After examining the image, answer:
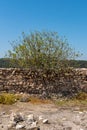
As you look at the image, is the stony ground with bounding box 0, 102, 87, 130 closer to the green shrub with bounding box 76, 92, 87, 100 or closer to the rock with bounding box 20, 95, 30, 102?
the rock with bounding box 20, 95, 30, 102

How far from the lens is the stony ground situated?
12025 millimetres

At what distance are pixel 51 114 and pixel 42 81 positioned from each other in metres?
6.38

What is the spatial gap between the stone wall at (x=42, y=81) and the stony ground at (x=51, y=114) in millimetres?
2788

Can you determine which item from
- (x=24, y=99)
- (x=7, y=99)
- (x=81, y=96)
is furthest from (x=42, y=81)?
(x=7, y=99)

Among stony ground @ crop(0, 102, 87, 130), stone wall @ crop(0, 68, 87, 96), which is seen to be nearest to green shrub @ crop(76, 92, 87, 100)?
stone wall @ crop(0, 68, 87, 96)

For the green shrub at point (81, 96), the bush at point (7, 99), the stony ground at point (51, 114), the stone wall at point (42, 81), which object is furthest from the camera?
the stone wall at point (42, 81)

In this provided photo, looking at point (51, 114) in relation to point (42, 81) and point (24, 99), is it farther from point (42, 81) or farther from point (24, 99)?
point (42, 81)

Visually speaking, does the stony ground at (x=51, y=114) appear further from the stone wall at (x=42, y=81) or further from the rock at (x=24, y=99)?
the stone wall at (x=42, y=81)

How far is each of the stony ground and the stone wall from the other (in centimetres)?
279

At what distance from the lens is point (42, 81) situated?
2094cm

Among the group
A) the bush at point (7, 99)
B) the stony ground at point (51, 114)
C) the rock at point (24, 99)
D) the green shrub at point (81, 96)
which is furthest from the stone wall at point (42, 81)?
the stony ground at point (51, 114)

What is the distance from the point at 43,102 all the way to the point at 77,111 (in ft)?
12.2

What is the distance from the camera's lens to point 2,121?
12.8 meters

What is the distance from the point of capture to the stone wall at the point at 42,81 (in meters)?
20.8
